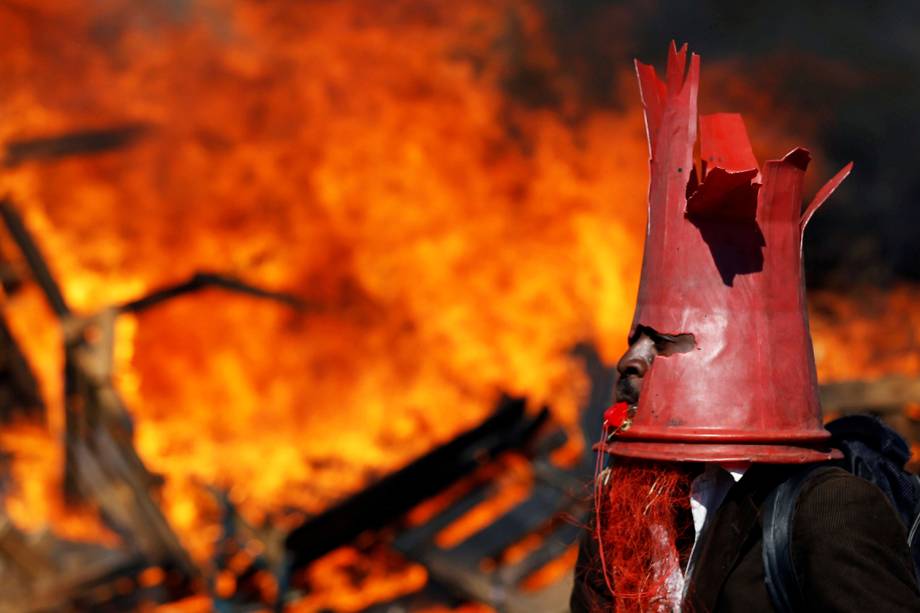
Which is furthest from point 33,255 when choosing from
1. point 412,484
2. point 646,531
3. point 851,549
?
point 851,549

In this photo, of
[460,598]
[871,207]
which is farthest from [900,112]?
[460,598]

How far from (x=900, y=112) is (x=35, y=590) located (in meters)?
7.76

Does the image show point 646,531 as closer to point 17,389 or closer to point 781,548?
point 781,548

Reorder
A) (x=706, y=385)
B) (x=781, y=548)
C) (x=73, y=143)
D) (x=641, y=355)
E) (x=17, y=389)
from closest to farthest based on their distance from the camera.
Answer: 1. (x=781, y=548)
2. (x=706, y=385)
3. (x=641, y=355)
4. (x=17, y=389)
5. (x=73, y=143)

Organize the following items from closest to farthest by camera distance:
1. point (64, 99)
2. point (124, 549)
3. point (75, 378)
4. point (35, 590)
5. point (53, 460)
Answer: point (35, 590), point (124, 549), point (75, 378), point (53, 460), point (64, 99)

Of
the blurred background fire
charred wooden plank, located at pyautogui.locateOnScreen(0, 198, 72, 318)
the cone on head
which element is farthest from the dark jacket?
charred wooden plank, located at pyautogui.locateOnScreen(0, 198, 72, 318)

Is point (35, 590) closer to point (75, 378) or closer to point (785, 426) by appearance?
point (75, 378)

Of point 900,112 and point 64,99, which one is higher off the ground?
point 64,99

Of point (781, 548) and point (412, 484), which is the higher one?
point (781, 548)

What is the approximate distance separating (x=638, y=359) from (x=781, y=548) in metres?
0.55

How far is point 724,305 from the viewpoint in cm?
226

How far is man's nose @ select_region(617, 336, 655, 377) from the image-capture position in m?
2.31

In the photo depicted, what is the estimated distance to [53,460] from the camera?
9.62m

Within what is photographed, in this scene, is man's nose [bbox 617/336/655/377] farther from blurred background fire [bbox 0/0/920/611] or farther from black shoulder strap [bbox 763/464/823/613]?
blurred background fire [bbox 0/0/920/611]
